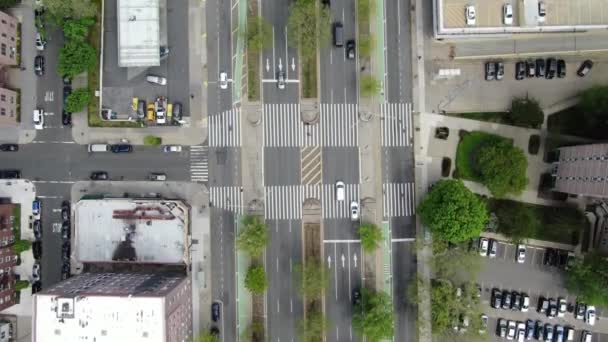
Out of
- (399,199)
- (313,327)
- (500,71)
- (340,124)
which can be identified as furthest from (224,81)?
(500,71)

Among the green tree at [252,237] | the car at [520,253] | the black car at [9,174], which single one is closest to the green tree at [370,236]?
the green tree at [252,237]

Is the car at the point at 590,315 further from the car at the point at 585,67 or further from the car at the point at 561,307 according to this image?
the car at the point at 585,67

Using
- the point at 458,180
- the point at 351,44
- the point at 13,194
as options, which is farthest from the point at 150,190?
the point at 458,180

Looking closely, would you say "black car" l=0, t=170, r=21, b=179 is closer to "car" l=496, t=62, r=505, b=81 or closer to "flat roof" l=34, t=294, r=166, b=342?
"flat roof" l=34, t=294, r=166, b=342

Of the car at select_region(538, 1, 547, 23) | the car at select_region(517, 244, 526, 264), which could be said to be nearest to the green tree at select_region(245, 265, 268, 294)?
the car at select_region(517, 244, 526, 264)

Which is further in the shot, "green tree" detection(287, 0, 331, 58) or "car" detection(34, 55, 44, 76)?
"car" detection(34, 55, 44, 76)

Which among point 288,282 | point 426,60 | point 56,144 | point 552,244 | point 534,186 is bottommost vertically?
point 288,282

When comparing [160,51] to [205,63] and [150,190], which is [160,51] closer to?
[205,63]
